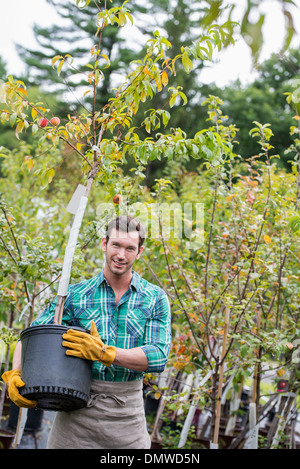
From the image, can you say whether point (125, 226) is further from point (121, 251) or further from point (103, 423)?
point (103, 423)

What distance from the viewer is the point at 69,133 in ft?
7.55

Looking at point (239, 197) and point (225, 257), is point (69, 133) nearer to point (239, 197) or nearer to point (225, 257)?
point (239, 197)

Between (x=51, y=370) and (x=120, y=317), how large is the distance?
41 cm

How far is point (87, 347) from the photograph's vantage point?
180 cm

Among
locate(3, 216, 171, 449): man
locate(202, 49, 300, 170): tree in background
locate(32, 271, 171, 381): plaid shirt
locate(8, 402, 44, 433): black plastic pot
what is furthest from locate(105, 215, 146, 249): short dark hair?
locate(202, 49, 300, 170): tree in background

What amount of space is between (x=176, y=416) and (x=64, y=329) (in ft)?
11.8

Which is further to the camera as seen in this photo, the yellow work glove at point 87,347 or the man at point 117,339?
the man at point 117,339

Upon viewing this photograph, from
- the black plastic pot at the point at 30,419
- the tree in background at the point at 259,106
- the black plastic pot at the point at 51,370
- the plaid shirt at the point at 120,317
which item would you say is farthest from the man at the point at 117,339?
the tree in background at the point at 259,106

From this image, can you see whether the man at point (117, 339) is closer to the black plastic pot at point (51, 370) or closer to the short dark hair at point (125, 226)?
the short dark hair at point (125, 226)

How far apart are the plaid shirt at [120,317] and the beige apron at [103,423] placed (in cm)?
6

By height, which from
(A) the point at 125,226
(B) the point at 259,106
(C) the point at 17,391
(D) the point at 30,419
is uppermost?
(B) the point at 259,106

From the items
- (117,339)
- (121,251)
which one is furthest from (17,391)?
(121,251)

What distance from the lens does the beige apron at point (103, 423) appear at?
199 centimetres

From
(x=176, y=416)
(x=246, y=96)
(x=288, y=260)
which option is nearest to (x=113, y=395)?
(x=288, y=260)
